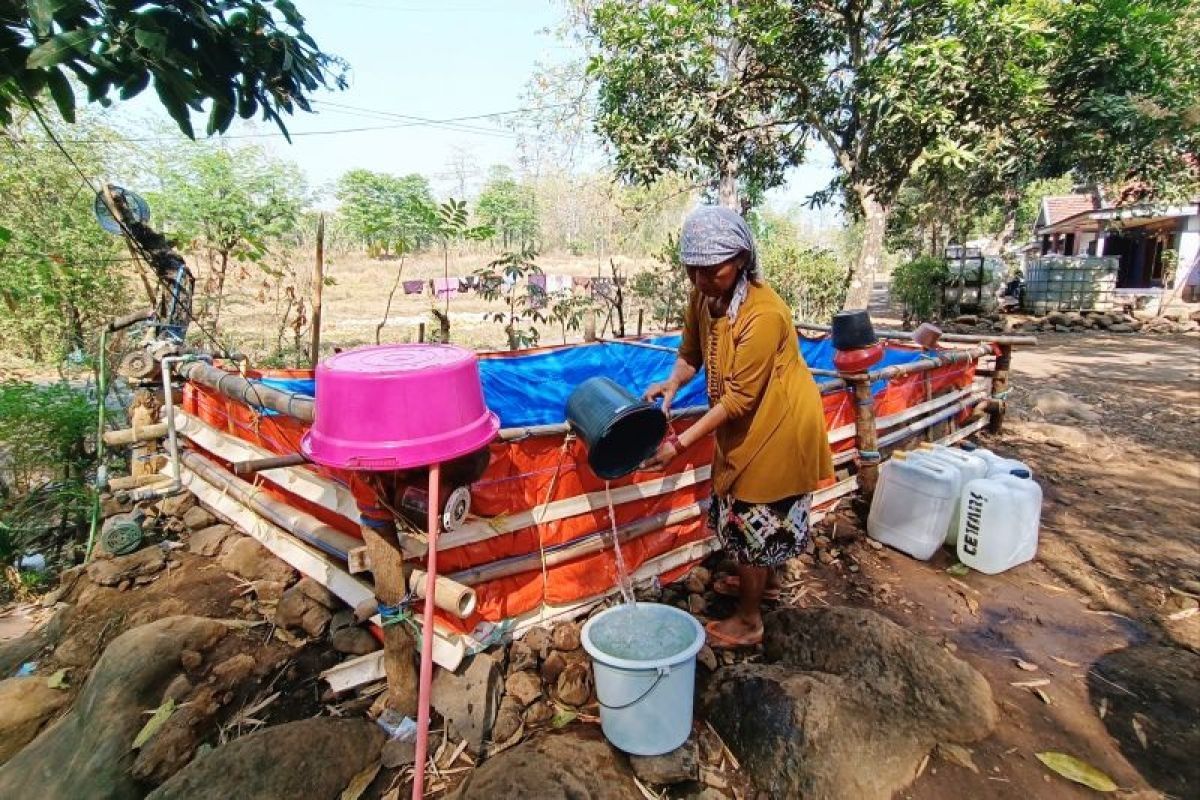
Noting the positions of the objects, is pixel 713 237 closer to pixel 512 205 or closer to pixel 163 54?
pixel 163 54

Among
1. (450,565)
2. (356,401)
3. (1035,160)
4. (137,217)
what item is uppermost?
(1035,160)

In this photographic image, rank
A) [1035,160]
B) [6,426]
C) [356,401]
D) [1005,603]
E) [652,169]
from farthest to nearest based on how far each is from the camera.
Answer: [1035,160] → [652,169] → [6,426] → [1005,603] → [356,401]

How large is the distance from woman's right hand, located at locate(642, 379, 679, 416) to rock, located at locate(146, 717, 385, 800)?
1.83 metres

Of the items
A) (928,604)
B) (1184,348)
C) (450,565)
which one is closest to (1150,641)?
(928,604)

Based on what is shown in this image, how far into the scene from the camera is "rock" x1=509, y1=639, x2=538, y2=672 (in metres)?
2.48

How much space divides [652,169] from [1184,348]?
12.7 m

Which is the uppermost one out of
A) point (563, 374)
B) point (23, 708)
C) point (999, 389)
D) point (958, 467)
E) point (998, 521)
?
point (563, 374)

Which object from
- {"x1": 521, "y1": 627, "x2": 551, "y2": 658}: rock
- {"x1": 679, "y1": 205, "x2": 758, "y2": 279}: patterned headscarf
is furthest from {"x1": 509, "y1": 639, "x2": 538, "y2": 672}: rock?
{"x1": 679, "y1": 205, "x2": 758, "y2": 279}: patterned headscarf

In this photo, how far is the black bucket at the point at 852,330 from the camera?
3.73 m

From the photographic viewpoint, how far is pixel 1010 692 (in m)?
2.58

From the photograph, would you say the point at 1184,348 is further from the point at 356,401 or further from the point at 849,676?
the point at 356,401

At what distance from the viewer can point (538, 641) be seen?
2.59 meters

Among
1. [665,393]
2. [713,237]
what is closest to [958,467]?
[665,393]

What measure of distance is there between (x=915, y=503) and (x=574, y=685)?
2.56 m
